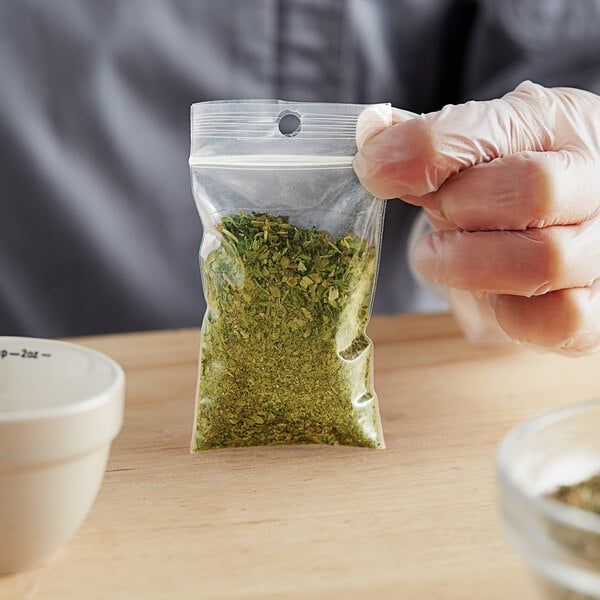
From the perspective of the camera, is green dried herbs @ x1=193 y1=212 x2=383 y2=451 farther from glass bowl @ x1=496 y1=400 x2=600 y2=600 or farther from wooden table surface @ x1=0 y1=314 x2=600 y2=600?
glass bowl @ x1=496 y1=400 x2=600 y2=600

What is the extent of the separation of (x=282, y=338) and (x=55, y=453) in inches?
10.7

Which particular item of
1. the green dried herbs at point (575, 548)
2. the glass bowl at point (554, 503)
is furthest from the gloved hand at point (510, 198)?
the green dried herbs at point (575, 548)

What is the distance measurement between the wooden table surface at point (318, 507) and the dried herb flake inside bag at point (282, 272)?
0.10 feet

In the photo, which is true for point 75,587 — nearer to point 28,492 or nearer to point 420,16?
point 28,492

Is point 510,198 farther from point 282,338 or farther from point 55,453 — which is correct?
point 55,453

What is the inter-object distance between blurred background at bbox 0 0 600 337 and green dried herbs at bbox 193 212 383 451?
51 centimetres

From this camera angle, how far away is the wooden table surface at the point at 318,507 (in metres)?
0.55

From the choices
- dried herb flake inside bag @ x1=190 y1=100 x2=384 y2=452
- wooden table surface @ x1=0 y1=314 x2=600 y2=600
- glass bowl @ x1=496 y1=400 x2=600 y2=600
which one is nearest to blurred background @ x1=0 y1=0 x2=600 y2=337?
wooden table surface @ x1=0 y1=314 x2=600 y2=600

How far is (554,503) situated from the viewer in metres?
0.46

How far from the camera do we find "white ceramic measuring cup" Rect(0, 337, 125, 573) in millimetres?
490

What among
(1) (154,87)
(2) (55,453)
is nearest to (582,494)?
(2) (55,453)

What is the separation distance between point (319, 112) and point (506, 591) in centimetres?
41

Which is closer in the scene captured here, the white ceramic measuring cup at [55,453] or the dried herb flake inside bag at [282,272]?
the white ceramic measuring cup at [55,453]

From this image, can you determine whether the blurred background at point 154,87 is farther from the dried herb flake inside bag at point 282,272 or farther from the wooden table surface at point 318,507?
the dried herb flake inside bag at point 282,272
